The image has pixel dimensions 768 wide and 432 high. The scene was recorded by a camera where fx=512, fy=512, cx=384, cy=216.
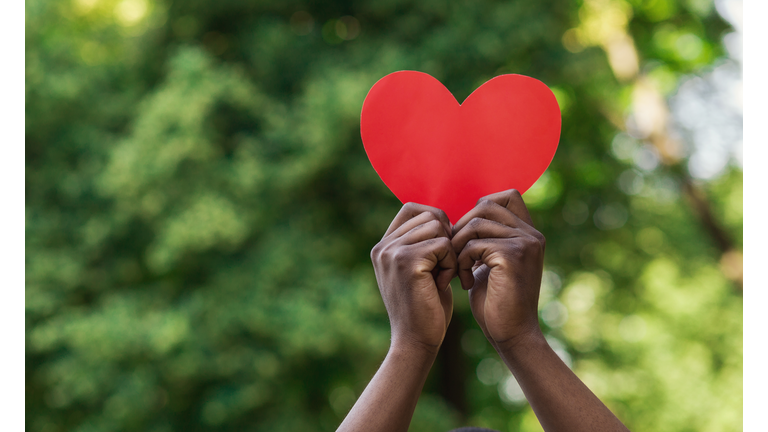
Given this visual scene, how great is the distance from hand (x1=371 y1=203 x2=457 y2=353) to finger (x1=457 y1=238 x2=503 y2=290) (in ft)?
0.07

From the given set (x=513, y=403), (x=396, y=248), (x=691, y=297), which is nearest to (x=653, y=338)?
(x=691, y=297)

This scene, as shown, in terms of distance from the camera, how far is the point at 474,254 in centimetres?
123

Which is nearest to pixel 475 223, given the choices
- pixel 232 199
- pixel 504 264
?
pixel 504 264

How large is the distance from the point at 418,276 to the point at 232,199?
395 cm

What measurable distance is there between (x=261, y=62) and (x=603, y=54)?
3.92 metres

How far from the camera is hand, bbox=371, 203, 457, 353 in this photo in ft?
4.01

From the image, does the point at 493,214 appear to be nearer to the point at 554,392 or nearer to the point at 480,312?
the point at 480,312

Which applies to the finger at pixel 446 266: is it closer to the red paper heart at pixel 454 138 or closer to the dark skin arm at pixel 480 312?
the dark skin arm at pixel 480 312

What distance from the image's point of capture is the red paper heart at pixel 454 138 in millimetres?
1495

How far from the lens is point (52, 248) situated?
5.27 metres

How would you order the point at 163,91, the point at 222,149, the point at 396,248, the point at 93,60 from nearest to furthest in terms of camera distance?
the point at 396,248 < the point at 163,91 < the point at 222,149 < the point at 93,60

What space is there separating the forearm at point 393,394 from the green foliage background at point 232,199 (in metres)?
3.39

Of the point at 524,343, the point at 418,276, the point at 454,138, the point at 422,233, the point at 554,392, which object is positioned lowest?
the point at 554,392

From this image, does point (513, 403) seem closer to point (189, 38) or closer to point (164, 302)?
point (164, 302)
